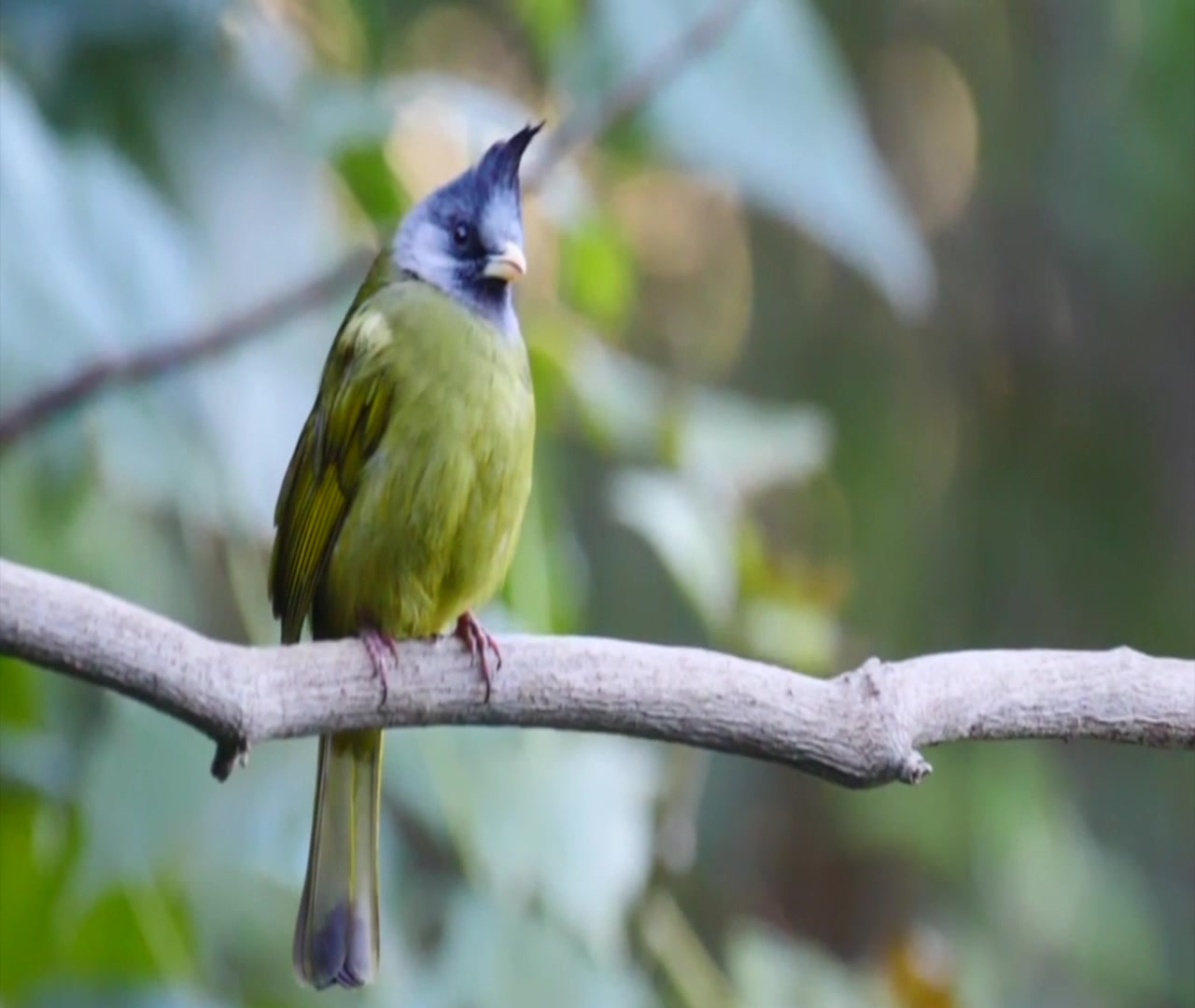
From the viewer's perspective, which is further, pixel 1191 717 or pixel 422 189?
pixel 422 189

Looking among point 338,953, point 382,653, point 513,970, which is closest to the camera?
point 382,653

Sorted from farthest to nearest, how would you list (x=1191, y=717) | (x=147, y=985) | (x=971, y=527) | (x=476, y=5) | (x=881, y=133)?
(x=881, y=133)
(x=971, y=527)
(x=476, y=5)
(x=147, y=985)
(x=1191, y=717)

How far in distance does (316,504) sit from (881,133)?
133 inches

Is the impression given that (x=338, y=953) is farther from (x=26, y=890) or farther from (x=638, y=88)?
(x=638, y=88)

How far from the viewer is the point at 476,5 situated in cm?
471

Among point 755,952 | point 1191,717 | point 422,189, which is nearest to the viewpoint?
point 1191,717

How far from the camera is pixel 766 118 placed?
9.34 ft

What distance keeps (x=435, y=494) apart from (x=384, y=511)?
8cm

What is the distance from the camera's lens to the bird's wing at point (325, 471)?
2.62m

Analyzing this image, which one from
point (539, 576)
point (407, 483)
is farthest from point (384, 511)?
point (539, 576)

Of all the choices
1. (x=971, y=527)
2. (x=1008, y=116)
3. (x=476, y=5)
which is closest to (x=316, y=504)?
(x=476, y=5)

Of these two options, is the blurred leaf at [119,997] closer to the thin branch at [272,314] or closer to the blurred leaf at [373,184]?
the thin branch at [272,314]

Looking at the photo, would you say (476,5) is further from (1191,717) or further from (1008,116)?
(1191,717)

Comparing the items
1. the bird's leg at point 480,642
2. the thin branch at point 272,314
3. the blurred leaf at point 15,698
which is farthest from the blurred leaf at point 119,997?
the thin branch at point 272,314
